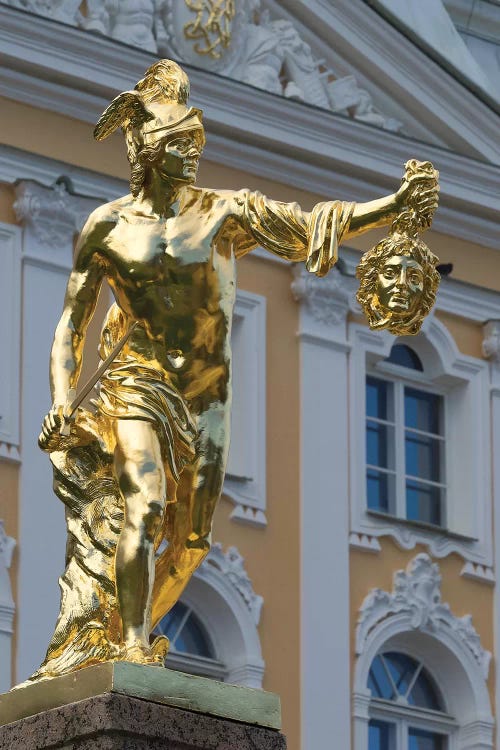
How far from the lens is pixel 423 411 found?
72.2ft

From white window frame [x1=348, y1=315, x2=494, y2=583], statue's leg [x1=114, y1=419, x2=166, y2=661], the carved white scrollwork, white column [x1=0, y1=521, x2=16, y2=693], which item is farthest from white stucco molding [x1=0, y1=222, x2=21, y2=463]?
statue's leg [x1=114, y1=419, x2=166, y2=661]

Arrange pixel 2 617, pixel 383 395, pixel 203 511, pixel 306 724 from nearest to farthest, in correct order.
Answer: pixel 203 511 < pixel 2 617 < pixel 306 724 < pixel 383 395

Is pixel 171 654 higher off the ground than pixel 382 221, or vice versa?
pixel 171 654

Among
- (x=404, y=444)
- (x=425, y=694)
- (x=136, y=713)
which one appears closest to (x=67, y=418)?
(x=136, y=713)

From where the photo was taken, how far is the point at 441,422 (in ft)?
72.5

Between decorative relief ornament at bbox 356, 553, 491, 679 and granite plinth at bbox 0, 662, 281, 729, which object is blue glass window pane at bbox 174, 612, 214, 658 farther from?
granite plinth at bbox 0, 662, 281, 729

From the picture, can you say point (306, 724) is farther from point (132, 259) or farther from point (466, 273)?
point (132, 259)

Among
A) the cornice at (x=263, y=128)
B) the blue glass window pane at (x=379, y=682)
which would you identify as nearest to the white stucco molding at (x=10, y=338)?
the cornice at (x=263, y=128)

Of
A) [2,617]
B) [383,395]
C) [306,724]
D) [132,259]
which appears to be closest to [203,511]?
[132,259]

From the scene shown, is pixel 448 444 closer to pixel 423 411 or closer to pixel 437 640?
pixel 423 411

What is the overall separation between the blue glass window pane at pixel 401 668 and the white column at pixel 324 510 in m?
0.64

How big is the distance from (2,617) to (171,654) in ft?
4.30

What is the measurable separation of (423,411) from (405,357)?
413 millimetres

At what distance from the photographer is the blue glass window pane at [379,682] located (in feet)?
68.6
